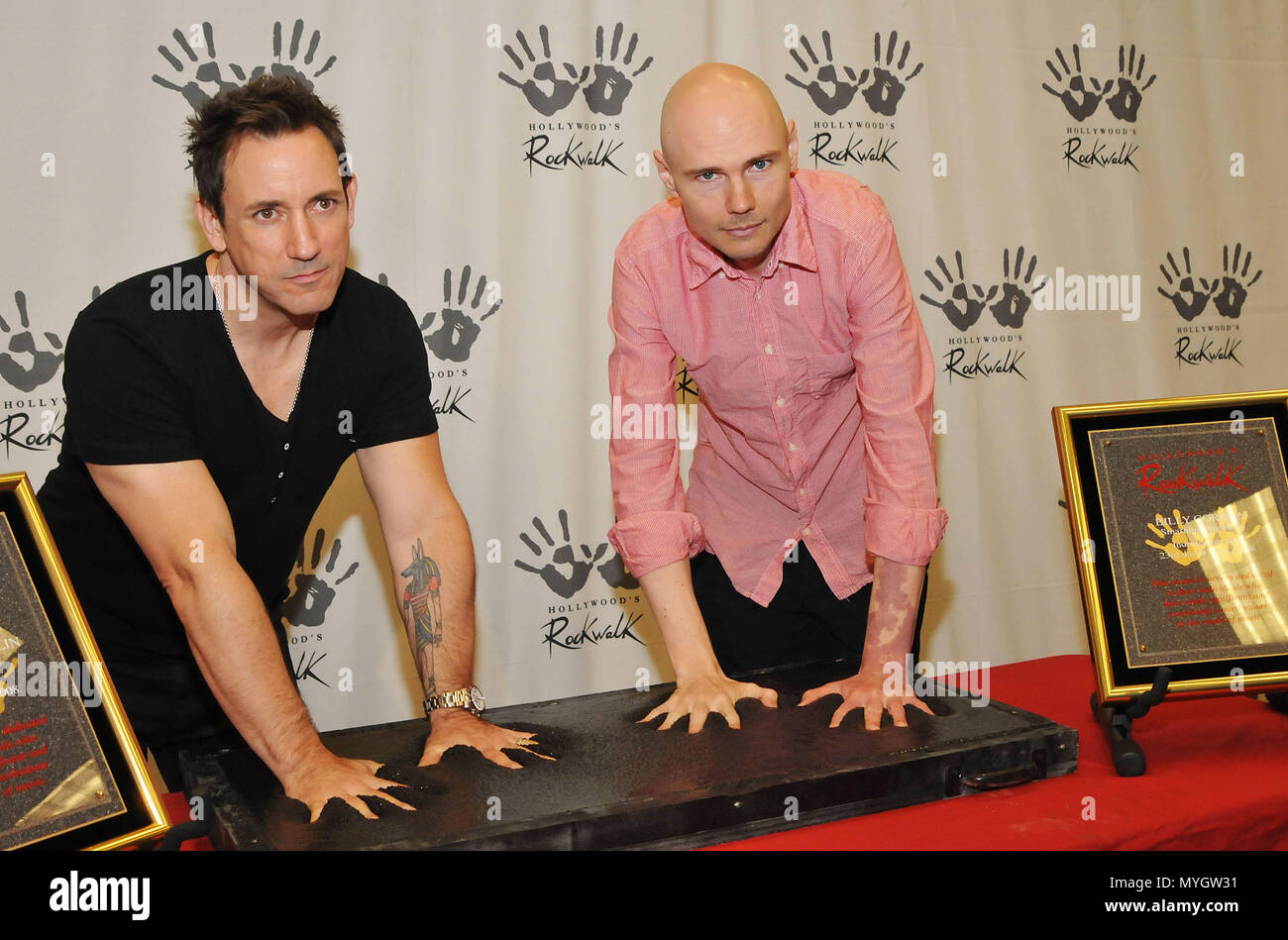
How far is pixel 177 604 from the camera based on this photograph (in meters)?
1.41

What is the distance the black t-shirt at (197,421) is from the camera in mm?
1443

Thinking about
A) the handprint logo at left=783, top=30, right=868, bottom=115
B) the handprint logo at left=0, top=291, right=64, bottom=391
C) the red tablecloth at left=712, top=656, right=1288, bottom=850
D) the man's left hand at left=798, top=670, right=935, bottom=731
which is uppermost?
the handprint logo at left=783, top=30, right=868, bottom=115

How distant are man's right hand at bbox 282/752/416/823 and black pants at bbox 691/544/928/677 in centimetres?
78

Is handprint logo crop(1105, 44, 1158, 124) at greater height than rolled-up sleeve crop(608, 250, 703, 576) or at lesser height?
greater

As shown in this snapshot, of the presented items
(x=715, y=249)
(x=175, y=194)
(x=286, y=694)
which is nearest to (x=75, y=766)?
(x=286, y=694)

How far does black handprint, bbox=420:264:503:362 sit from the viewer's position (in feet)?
8.56

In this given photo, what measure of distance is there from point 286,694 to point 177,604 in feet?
0.62

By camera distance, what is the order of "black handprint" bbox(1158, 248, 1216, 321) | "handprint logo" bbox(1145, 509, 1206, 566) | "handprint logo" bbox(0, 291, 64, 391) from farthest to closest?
"black handprint" bbox(1158, 248, 1216, 321)
"handprint logo" bbox(0, 291, 64, 391)
"handprint logo" bbox(1145, 509, 1206, 566)

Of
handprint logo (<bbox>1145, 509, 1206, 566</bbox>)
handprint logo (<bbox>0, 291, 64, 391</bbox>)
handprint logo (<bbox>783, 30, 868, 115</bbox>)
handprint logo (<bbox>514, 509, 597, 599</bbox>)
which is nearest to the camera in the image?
handprint logo (<bbox>1145, 509, 1206, 566</bbox>)

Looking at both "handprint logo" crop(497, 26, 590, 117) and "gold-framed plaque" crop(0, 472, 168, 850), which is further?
"handprint logo" crop(497, 26, 590, 117)

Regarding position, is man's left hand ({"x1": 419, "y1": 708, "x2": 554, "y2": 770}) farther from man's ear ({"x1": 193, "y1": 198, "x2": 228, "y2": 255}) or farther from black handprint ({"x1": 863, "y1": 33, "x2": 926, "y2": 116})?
black handprint ({"x1": 863, "y1": 33, "x2": 926, "y2": 116})

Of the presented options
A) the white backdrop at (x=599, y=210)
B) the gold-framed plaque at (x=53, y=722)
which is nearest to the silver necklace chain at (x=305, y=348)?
the gold-framed plaque at (x=53, y=722)

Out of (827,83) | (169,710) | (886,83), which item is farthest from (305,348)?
(886,83)

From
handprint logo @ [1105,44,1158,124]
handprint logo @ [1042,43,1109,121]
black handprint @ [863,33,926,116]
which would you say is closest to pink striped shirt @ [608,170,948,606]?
black handprint @ [863,33,926,116]
